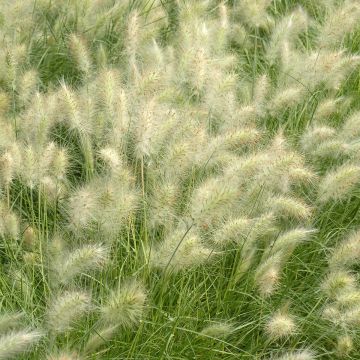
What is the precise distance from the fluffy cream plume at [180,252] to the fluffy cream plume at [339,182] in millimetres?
528

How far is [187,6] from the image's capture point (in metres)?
3.74

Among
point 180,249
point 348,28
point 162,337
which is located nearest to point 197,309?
point 162,337

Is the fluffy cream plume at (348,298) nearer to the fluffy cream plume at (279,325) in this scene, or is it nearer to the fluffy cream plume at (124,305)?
the fluffy cream plume at (279,325)

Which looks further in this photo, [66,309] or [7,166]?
[7,166]

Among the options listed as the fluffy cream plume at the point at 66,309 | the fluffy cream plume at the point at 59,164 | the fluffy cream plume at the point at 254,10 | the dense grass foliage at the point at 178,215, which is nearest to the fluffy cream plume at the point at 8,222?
the dense grass foliage at the point at 178,215

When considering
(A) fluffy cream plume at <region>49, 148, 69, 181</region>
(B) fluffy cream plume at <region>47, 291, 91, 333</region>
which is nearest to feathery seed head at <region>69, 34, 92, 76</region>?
(A) fluffy cream plume at <region>49, 148, 69, 181</region>

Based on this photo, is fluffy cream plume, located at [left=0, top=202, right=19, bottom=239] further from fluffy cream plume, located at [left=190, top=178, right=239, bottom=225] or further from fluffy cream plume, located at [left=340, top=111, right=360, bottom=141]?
fluffy cream plume, located at [left=340, top=111, right=360, bottom=141]

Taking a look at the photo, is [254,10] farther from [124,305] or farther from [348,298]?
[124,305]

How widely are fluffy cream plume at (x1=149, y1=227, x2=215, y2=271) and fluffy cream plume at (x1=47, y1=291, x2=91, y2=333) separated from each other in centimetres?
32

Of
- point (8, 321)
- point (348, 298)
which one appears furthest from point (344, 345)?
point (8, 321)

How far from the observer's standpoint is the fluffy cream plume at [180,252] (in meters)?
2.32

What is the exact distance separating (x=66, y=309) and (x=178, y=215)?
0.71m

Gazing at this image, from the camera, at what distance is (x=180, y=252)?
2.33m

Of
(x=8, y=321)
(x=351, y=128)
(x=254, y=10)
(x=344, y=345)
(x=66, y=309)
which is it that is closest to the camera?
(x=66, y=309)
